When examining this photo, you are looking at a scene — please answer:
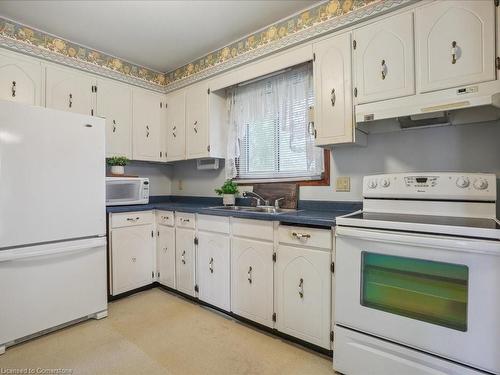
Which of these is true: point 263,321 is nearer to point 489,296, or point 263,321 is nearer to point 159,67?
point 489,296

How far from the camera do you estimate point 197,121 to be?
3.14 m

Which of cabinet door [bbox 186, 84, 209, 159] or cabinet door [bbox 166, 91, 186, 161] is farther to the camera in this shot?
cabinet door [bbox 166, 91, 186, 161]

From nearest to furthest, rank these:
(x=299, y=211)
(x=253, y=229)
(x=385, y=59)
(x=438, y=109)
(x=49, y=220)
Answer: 1. (x=438, y=109)
2. (x=385, y=59)
3. (x=49, y=220)
4. (x=253, y=229)
5. (x=299, y=211)

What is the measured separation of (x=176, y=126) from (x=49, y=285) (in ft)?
6.75

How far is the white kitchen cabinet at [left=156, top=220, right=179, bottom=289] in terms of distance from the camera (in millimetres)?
2887

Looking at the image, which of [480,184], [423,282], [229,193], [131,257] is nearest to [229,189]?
[229,193]

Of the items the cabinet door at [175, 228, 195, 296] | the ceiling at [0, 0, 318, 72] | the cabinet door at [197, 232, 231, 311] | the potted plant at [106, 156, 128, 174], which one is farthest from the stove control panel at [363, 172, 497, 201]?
the potted plant at [106, 156, 128, 174]

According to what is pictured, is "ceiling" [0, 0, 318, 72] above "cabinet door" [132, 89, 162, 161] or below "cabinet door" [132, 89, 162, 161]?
above

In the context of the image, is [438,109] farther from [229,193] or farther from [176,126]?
[176,126]

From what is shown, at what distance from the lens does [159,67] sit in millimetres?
3424

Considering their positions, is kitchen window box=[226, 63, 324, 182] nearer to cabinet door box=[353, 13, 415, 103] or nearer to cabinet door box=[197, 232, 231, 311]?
cabinet door box=[353, 13, 415, 103]

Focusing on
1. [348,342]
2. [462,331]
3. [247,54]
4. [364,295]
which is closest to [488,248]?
[462,331]

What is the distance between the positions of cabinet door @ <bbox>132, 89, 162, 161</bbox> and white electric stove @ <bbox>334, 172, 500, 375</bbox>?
255 centimetres

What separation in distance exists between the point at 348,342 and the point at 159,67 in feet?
11.2
